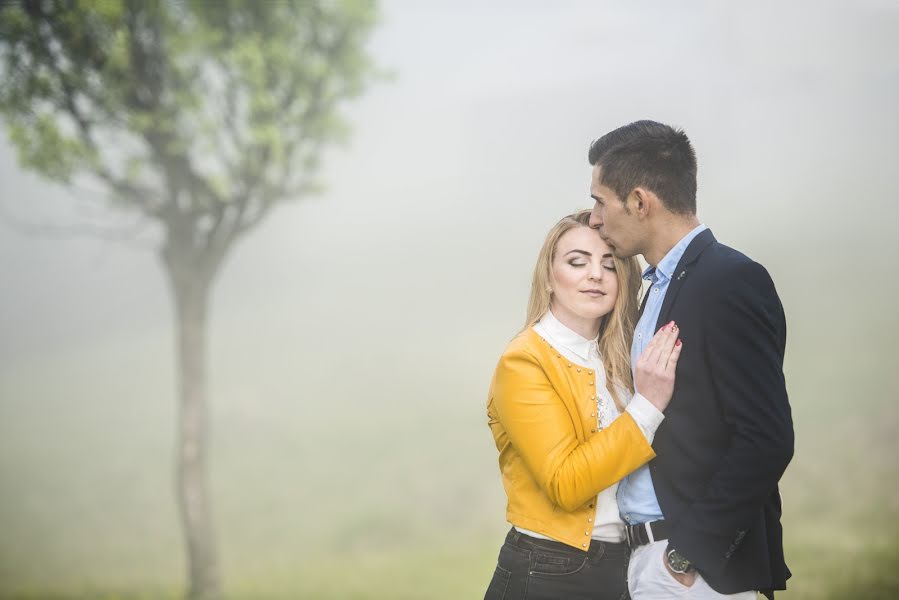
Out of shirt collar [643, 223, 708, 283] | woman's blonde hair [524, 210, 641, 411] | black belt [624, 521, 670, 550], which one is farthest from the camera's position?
woman's blonde hair [524, 210, 641, 411]

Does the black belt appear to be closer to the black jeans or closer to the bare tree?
the black jeans

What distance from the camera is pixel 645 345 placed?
2268 millimetres

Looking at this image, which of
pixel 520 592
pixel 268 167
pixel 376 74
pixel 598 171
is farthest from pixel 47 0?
pixel 520 592

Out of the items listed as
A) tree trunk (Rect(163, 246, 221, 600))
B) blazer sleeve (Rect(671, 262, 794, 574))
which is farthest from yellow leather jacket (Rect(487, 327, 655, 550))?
tree trunk (Rect(163, 246, 221, 600))

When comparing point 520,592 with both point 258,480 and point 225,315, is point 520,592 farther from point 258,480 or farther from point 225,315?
point 225,315

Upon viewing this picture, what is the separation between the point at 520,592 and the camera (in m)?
2.22

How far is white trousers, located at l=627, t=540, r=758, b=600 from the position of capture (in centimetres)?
207

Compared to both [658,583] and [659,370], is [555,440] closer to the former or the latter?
[659,370]

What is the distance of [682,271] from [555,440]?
0.59 m

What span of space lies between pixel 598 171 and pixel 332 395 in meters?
6.06

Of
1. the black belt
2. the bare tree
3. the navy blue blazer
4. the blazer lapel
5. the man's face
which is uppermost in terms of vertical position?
the bare tree

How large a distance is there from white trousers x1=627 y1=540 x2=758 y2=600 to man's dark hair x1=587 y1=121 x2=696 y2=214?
98 centimetres

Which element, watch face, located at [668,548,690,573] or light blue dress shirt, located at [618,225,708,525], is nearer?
watch face, located at [668,548,690,573]

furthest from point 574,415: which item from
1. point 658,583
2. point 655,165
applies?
A: point 655,165
